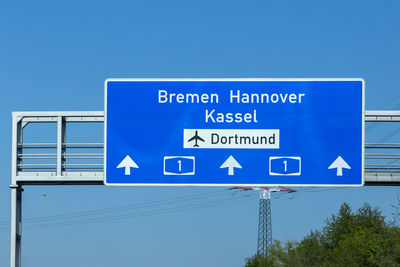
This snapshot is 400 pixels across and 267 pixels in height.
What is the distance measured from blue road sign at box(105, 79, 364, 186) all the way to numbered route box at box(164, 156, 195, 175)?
0.02m

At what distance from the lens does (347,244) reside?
11662 cm

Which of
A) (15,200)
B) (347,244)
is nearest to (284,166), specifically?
(15,200)

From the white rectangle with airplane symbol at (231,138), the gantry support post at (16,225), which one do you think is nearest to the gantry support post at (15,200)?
the gantry support post at (16,225)

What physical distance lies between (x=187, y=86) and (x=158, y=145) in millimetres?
1636

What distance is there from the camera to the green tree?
362 ft

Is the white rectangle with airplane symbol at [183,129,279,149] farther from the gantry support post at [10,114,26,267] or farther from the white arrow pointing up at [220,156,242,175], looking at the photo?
the gantry support post at [10,114,26,267]

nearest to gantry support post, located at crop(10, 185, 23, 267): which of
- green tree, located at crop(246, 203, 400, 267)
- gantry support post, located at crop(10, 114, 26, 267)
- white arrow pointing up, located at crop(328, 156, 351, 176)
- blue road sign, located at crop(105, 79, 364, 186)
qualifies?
gantry support post, located at crop(10, 114, 26, 267)

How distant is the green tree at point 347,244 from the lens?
362 feet

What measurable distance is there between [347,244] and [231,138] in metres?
96.9

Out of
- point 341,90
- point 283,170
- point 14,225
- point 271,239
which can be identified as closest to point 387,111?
point 341,90

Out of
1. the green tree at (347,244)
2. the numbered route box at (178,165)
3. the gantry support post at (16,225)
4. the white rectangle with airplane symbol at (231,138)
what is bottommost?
the green tree at (347,244)

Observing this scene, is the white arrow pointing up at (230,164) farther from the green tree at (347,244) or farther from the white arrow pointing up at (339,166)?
the green tree at (347,244)

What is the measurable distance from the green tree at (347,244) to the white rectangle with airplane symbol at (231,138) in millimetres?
77804

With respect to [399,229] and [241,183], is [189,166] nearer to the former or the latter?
[241,183]
